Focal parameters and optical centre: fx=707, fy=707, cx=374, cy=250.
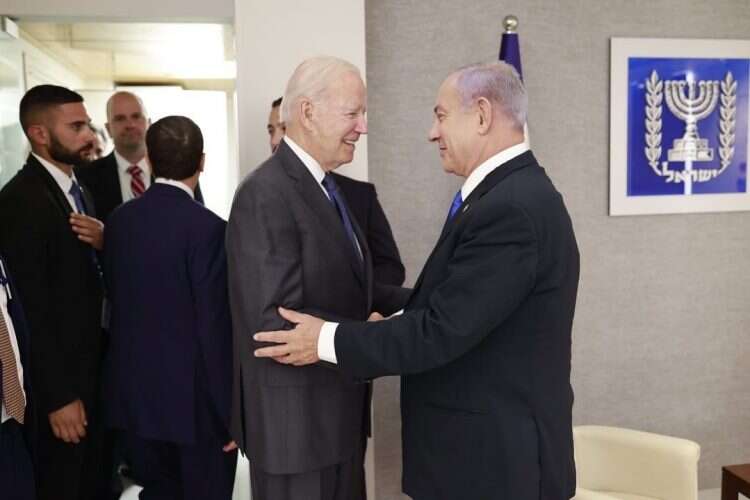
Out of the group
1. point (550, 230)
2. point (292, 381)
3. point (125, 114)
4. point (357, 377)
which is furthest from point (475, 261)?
point (125, 114)

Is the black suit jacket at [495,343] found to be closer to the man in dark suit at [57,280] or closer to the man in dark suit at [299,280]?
the man in dark suit at [299,280]

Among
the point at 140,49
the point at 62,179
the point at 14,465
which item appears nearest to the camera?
the point at 14,465

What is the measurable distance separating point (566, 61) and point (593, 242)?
0.84 m

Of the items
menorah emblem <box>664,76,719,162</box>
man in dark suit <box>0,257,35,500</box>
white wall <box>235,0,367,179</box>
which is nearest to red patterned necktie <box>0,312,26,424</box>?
man in dark suit <box>0,257,35,500</box>

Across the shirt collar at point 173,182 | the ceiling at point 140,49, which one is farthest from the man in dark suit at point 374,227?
the ceiling at point 140,49

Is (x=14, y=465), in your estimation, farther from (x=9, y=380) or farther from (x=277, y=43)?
(x=277, y=43)

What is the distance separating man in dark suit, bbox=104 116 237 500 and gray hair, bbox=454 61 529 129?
0.99m

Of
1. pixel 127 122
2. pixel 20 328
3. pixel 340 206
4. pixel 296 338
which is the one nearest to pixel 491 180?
pixel 340 206

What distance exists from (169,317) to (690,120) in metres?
2.54

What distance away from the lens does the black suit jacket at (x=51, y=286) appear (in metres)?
2.34

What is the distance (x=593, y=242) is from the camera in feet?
10.9

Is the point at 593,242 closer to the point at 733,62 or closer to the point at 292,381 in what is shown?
the point at 733,62

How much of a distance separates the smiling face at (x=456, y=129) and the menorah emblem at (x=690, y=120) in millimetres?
1941

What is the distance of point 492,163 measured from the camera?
165 cm
